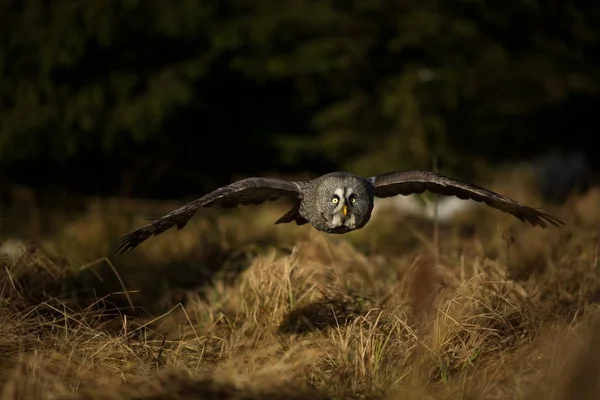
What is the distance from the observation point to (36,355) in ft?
15.1

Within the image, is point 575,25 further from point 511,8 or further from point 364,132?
point 364,132

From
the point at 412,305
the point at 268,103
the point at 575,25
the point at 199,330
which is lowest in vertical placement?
the point at 199,330

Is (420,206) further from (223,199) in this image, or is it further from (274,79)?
(223,199)

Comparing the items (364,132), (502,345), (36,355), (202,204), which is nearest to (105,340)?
(36,355)

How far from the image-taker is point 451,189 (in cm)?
576

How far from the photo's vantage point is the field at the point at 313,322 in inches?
163

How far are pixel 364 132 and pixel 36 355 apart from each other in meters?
9.09

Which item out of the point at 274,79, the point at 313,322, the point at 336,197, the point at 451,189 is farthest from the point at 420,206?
the point at 336,197

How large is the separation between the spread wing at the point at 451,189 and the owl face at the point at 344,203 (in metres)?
0.31

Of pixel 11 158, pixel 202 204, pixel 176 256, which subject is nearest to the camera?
pixel 202 204

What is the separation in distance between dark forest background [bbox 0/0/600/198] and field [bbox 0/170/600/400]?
3710 mm

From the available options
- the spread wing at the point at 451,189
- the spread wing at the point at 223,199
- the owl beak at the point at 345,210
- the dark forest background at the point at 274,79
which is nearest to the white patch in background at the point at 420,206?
the dark forest background at the point at 274,79

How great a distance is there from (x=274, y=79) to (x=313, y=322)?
9070mm

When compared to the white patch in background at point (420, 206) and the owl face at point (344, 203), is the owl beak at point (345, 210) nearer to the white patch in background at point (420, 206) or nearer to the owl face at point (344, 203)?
the owl face at point (344, 203)
